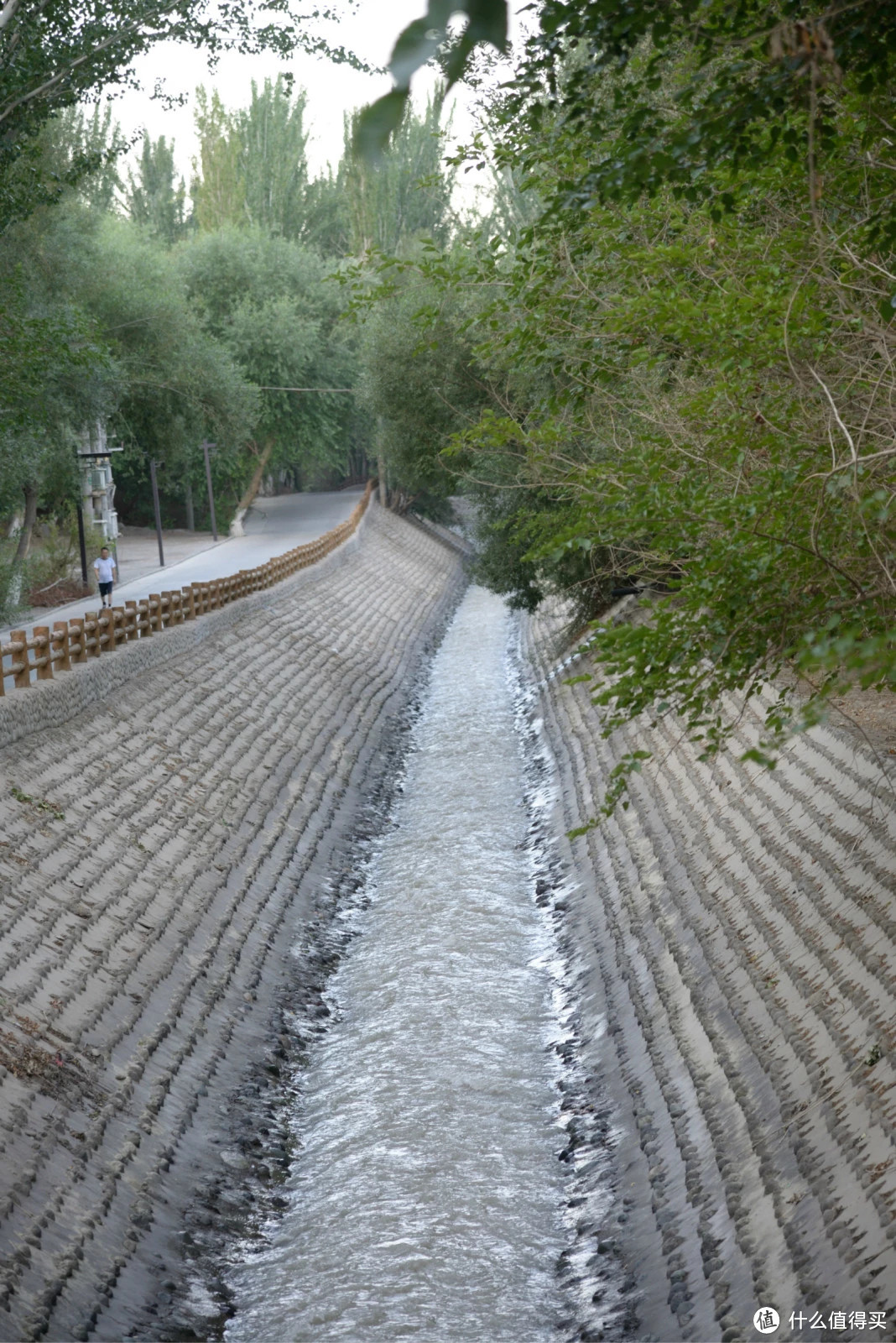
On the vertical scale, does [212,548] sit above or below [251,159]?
below

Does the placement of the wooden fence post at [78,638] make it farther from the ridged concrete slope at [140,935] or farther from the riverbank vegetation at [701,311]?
the riverbank vegetation at [701,311]

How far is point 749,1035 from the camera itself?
8539mm

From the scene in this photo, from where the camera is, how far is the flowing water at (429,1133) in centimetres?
724

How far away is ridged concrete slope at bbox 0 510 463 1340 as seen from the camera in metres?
7.26

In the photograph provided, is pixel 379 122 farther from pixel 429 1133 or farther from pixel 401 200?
pixel 401 200

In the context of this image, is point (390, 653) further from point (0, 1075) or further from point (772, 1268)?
point (772, 1268)

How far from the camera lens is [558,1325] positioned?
7051 millimetres

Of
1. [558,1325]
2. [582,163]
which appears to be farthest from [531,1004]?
[582,163]

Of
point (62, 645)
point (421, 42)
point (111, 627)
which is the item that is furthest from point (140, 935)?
point (421, 42)

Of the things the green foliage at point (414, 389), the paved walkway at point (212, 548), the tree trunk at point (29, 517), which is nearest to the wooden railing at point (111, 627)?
the paved walkway at point (212, 548)

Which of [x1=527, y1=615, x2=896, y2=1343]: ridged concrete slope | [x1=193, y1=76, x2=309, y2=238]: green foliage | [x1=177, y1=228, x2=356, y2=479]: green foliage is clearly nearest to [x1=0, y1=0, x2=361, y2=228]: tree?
[x1=527, y1=615, x2=896, y2=1343]: ridged concrete slope

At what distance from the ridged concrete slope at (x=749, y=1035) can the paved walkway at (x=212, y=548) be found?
13.7 meters

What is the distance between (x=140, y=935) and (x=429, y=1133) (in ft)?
11.1

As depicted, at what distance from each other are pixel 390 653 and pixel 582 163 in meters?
20.5
